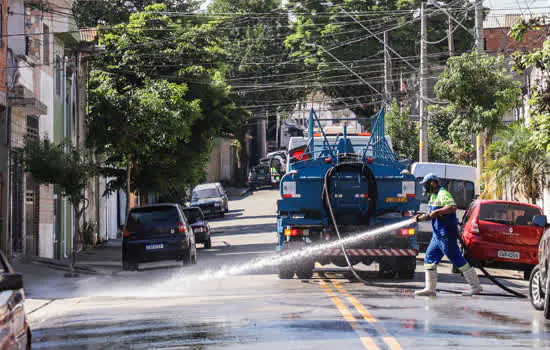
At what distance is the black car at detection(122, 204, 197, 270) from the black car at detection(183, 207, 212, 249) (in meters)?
10.5

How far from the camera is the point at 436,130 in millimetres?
49344

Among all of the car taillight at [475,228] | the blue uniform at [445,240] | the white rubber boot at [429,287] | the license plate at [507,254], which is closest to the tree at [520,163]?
the car taillight at [475,228]

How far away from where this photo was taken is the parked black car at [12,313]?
740cm

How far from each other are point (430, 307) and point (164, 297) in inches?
231

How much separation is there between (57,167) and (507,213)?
37.0 feet

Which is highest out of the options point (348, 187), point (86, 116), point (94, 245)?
point (86, 116)

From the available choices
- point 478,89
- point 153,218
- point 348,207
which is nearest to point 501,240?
point 348,207

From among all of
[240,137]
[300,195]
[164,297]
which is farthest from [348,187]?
[240,137]

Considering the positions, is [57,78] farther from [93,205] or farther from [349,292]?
[349,292]

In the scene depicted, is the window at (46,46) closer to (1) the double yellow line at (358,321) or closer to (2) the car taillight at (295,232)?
(2) the car taillight at (295,232)

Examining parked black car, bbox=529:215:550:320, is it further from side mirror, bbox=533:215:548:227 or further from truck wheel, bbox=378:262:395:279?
truck wheel, bbox=378:262:395:279

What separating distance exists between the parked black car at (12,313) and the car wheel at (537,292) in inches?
296


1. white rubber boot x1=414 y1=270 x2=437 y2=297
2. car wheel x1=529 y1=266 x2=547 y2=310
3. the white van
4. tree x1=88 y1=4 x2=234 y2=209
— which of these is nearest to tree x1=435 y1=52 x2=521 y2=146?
the white van

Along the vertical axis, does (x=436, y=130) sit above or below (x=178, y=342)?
above
